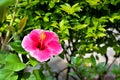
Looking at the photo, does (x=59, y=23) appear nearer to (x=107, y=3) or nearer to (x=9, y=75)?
(x=107, y=3)

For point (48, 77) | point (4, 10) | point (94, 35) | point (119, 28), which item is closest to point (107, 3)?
point (94, 35)

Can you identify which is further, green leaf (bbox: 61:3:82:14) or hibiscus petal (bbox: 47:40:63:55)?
green leaf (bbox: 61:3:82:14)

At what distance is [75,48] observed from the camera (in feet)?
6.09

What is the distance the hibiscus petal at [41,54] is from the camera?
1.19 metres

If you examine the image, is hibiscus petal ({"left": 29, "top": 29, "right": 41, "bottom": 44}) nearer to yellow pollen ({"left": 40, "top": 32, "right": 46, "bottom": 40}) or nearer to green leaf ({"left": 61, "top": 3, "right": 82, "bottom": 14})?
yellow pollen ({"left": 40, "top": 32, "right": 46, "bottom": 40})

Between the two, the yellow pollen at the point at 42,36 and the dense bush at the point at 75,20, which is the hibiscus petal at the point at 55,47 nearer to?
the yellow pollen at the point at 42,36

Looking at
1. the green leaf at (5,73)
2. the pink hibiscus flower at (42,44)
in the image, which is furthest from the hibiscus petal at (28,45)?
the green leaf at (5,73)

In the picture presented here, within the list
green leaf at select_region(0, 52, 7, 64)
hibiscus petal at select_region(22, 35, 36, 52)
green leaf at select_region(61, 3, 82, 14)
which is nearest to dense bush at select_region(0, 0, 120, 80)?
green leaf at select_region(61, 3, 82, 14)

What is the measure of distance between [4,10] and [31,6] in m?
0.48

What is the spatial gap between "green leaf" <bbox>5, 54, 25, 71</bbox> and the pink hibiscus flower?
0.07 m

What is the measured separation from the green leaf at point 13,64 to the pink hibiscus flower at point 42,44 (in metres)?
0.07

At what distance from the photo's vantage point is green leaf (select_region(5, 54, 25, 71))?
1.21m

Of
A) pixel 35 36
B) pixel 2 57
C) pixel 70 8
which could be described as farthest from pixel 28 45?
pixel 70 8

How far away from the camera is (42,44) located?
124cm
